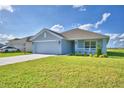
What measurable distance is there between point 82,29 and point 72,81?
48.0 ft

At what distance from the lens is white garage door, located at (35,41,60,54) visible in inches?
727

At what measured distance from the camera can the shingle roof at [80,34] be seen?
1759 centimetres

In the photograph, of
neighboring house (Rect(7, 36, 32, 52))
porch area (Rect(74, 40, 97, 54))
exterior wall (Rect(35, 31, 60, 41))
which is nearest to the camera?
porch area (Rect(74, 40, 97, 54))

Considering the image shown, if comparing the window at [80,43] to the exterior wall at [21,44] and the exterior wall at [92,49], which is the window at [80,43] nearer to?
the exterior wall at [92,49]

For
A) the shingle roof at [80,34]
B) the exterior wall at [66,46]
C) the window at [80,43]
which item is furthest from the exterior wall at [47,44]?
the window at [80,43]

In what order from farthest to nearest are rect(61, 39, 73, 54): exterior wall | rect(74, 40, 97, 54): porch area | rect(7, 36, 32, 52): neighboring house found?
rect(7, 36, 32, 52): neighboring house, rect(61, 39, 73, 54): exterior wall, rect(74, 40, 97, 54): porch area

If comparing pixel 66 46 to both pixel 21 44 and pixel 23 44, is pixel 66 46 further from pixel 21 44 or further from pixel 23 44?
pixel 21 44

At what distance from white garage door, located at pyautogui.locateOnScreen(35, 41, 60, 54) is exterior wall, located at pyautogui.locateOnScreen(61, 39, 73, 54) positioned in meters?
0.63

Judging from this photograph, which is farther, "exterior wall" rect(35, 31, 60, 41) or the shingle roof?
"exterior wall" rect(35, 31, 60, 41)

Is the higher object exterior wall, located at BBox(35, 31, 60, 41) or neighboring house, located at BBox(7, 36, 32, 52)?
exterior wall, located at BBox(35, 31, 60, 41)

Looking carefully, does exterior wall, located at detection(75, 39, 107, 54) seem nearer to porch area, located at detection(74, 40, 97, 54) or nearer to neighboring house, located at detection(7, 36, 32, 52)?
porch area, located at detection(74, 40, 97, 54)

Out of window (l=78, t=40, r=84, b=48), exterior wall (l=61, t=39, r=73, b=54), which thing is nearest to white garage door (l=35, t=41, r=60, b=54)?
exterior wall (l=61, t=39, r=73, b=54)

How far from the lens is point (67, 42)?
19625 mm

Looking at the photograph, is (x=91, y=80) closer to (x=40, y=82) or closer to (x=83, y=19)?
(x=40, y=82)
